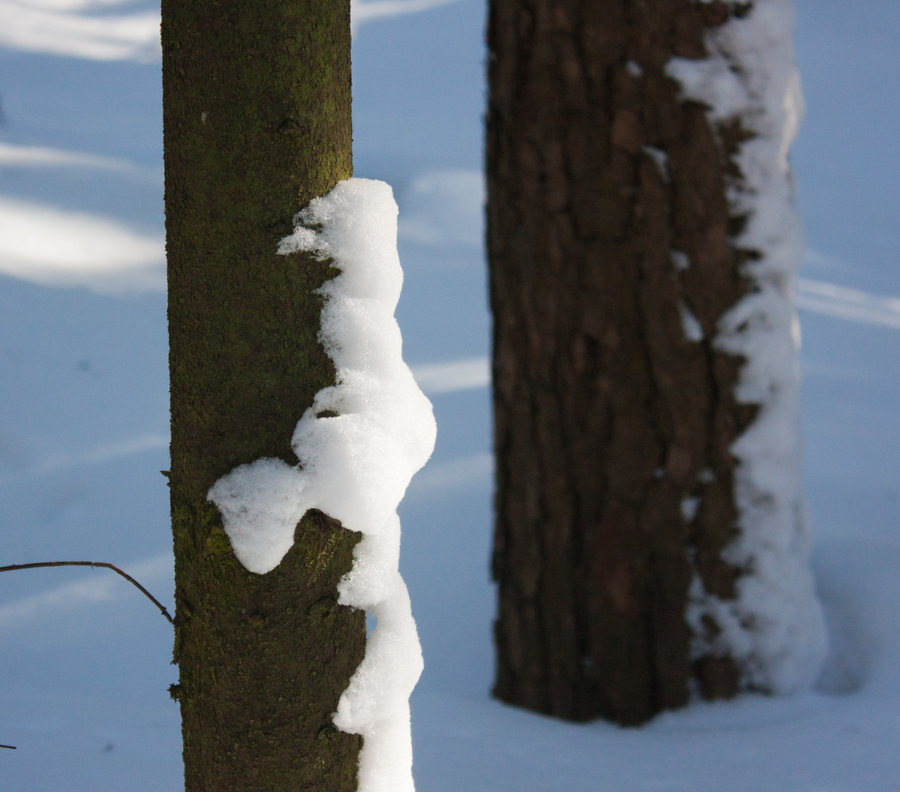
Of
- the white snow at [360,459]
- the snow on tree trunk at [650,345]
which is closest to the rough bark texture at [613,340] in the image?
the snow on tree trunk at [650,345]

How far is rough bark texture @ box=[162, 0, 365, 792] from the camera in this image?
0.69 m

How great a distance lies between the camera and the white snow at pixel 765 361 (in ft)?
4.93

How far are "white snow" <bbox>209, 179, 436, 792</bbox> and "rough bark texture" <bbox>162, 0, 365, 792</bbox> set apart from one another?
0.6 inches

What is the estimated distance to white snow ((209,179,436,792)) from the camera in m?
0.69

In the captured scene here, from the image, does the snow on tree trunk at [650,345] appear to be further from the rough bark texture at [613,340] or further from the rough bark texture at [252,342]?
the rough bark texture at [252,342]

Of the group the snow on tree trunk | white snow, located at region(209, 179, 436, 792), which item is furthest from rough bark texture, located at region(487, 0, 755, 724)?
white snow, located at region(209, 179, 436, 792)

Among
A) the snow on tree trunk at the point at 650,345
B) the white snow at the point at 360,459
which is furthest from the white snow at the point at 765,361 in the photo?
the white snow at the point at 360,459

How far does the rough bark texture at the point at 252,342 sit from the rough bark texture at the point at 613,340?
84 cm

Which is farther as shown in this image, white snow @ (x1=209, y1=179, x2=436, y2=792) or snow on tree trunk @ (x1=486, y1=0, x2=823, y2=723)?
Result: snow on tree trunk @ (x1=486, y1=0, x2=823, y2=723)

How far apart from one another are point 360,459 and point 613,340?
35.4 inches

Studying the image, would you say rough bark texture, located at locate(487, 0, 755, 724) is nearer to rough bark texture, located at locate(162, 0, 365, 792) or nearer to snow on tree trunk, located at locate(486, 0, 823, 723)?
snow on tree trunk, located at locate(486, 0, 823, 723)

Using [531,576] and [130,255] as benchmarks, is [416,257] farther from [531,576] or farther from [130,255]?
[531,576]

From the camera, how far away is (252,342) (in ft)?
2.29

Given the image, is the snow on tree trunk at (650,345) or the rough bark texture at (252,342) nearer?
the rough bark texture at (252,342)
